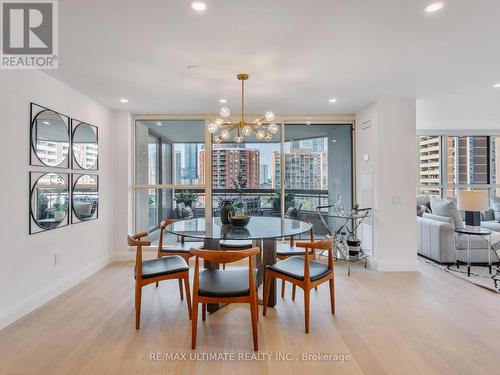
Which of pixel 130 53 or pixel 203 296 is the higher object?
pixel 130 53

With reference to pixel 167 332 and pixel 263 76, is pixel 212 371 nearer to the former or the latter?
pixel 167 332

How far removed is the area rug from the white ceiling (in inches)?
98.9

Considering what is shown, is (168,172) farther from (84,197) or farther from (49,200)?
(49,200)

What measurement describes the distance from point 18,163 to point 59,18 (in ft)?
4.83

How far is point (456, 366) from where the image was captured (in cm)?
200

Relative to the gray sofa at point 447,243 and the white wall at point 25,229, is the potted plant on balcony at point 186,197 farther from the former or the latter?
the gray sofa at point 447,243

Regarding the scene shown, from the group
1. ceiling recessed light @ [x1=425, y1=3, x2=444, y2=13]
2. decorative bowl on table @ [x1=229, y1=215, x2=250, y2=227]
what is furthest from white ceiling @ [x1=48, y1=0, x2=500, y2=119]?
decorative bowl on table @ [x1=229, y1=215, x2=250, y2=227]

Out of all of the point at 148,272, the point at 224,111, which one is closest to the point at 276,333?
the point at 148,272

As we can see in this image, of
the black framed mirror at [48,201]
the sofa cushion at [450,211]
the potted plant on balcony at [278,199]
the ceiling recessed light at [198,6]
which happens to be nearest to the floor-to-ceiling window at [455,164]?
the sofa cushion at [450,211]

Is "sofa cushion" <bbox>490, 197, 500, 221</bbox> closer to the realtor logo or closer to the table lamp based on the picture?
the table lamp

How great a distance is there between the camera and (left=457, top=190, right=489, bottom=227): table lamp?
12.5ft

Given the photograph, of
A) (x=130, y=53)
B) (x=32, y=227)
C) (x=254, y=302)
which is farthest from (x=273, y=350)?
(x=130, y=53)

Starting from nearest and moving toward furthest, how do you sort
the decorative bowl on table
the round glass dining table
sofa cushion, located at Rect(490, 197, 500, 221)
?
the round glass dining table, the decorative bowl on table, sofa cushion, located at Rect(490, 197, 500, 221)

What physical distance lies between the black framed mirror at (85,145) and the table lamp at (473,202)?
5.22m
